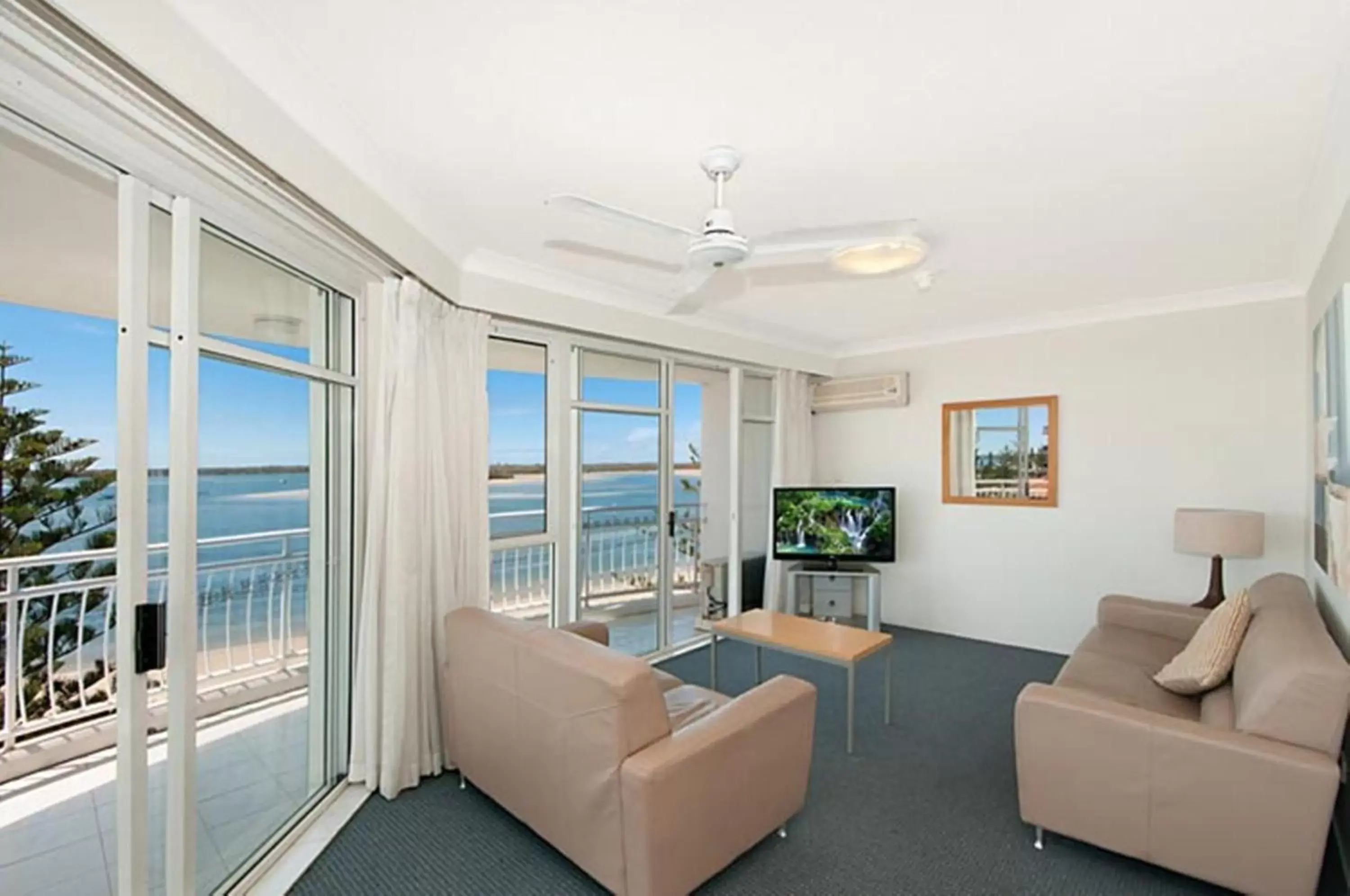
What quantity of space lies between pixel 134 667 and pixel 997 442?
202 inches

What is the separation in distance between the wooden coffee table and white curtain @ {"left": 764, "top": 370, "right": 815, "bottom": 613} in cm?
138

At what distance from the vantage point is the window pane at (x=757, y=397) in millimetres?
5262

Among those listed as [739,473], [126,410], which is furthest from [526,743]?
[739,473]

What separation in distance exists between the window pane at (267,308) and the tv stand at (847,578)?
3.80 meters

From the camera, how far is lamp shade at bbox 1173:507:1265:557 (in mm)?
3443

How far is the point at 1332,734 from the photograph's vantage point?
6.05 feet

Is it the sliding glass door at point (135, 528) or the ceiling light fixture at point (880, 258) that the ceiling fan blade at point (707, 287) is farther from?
the sliding glass door at point (135, 528)

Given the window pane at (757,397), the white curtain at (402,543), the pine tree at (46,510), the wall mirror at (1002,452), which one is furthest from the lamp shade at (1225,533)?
the pine tree at (46,510)

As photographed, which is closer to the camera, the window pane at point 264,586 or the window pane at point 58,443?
the window pane at point 58,443

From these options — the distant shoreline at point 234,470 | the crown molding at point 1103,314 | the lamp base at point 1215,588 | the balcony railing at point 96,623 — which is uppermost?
the crown molding at point 1103,314

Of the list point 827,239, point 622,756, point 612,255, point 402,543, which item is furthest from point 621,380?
point 622,756

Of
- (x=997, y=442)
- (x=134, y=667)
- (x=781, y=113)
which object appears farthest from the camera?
(x=997, y=442)

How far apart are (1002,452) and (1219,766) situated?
3179 millimetres

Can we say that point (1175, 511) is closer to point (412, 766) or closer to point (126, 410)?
point (412, 766)
